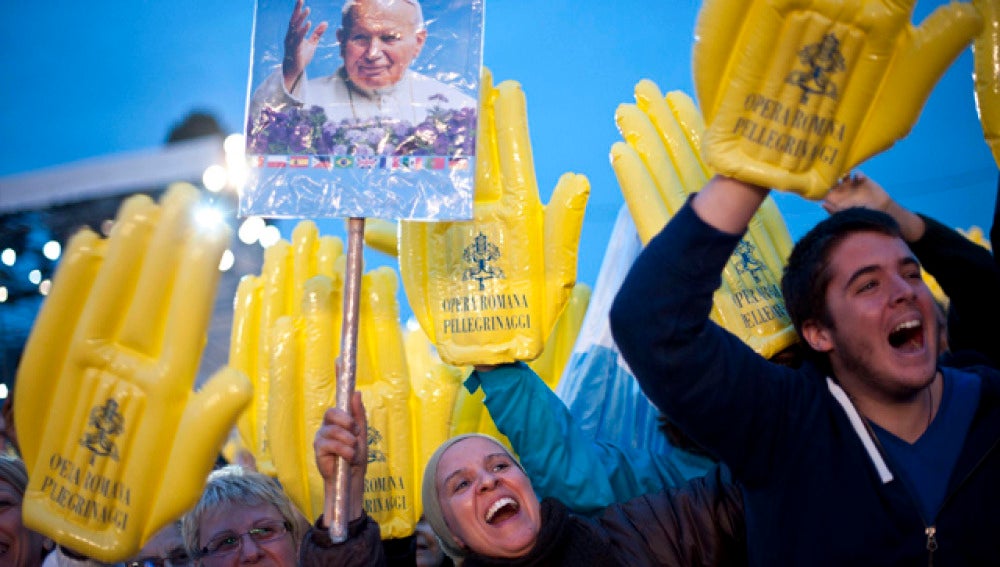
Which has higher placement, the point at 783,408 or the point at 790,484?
the point at 783,408

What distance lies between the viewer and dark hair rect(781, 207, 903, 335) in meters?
1.34

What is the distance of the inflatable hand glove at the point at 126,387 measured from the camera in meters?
1.59

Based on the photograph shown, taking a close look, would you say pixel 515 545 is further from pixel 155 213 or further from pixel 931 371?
pixel 155 213

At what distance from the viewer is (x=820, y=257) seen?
4.44 feet

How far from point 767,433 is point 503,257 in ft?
3.28

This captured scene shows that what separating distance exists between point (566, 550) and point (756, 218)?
1041mm

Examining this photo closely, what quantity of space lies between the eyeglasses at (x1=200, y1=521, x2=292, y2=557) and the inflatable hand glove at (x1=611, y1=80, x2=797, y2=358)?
1127 millimetres

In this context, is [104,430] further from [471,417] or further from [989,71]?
[989,71]

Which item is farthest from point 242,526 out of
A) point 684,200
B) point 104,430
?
point 684,200

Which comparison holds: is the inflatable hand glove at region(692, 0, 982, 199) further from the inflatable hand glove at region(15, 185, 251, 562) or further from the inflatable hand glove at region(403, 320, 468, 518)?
the inflatable hand glove at region(403, 320, 468, 518)

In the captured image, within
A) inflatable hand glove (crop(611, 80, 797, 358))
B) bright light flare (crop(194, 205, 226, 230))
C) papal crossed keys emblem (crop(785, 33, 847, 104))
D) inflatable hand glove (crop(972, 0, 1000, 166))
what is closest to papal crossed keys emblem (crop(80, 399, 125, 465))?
bright light flare (crop(194, 205, 226, 230))

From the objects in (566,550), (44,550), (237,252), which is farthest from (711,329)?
(237,252)

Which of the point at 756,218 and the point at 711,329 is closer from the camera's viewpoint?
the point at 711,329

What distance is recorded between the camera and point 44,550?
2.05m
